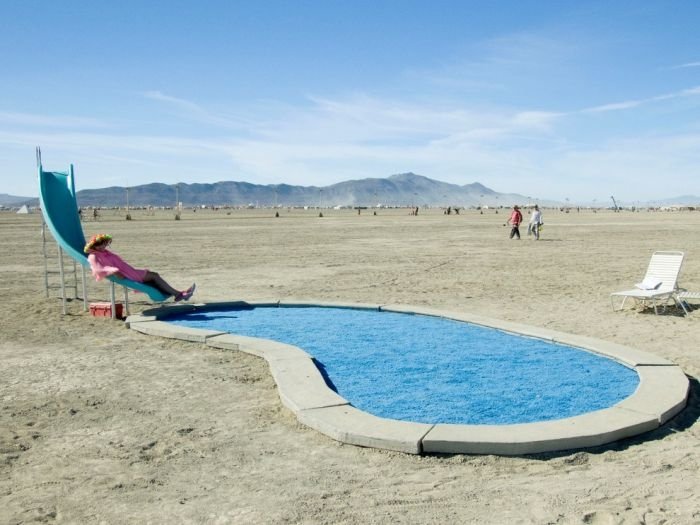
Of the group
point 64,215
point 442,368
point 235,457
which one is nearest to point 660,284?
point 442,368

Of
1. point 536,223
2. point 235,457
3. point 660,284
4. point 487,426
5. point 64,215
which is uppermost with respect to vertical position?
point 64,215

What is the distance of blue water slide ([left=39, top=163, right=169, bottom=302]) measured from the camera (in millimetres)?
11102

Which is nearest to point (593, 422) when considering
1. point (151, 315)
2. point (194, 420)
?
point (194, 420)

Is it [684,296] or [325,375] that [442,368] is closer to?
[325,375]

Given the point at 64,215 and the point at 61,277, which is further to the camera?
the point at 64,215

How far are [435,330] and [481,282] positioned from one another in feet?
18.9

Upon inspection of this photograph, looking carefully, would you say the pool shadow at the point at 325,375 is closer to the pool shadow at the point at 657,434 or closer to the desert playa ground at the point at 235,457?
the desert playa ground at the point at 235,457

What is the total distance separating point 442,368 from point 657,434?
2628 mm

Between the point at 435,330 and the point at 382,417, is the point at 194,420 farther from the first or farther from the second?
the point at 435,330

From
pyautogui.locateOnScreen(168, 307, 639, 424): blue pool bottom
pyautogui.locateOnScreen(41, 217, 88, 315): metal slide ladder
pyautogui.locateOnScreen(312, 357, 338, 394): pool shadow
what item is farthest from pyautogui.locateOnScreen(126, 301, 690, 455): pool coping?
pyautogui.locateOnScreen(41, 217, 88, 315): metal slide ladder

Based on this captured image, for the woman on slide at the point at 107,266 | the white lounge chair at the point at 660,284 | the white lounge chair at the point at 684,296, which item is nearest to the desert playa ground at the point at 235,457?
the white lounge chair at the point at 684,296

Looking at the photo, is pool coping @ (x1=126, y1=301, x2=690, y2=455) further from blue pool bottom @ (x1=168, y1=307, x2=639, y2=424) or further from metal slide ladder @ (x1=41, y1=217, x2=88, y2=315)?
metal slide ladder @ (x1=41, y1=217, x2=88, y2=315)

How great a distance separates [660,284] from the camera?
1089 cm

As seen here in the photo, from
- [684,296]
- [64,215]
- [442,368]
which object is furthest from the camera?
[64,215]
